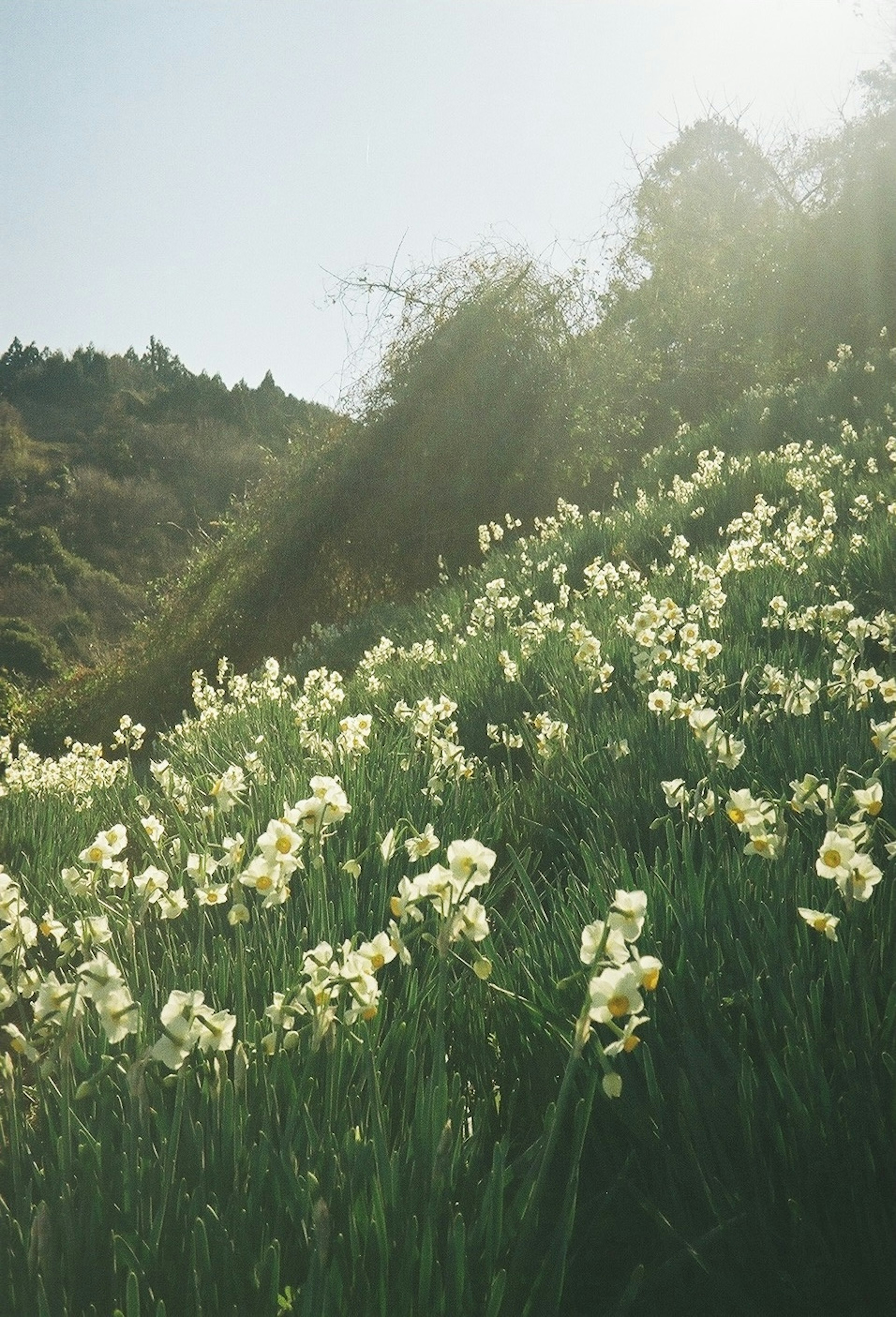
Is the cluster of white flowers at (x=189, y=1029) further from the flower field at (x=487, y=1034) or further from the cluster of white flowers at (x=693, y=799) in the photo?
the cluster of white flowers at (x=693, y=799)

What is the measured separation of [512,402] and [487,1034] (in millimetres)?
10013

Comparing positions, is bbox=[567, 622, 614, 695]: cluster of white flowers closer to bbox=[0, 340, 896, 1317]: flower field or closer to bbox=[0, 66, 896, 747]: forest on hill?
bbox=[0, 340, 896, 1317]: flower field

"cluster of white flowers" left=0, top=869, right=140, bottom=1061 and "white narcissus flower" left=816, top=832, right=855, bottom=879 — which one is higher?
"cluster of white flowers" left=0, top=869, right=140, bottom=1061

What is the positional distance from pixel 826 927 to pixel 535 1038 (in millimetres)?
530

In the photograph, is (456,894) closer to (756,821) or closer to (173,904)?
(756,821)

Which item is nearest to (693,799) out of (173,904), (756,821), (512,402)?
(756,821)

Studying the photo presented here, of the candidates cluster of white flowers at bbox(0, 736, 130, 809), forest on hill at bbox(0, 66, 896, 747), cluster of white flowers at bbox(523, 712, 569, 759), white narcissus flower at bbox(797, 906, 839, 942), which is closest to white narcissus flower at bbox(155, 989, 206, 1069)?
white narcissus flower at bbox(797, 906, 839, 942)

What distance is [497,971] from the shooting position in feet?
5.80

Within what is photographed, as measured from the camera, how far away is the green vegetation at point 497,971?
120 centimetres

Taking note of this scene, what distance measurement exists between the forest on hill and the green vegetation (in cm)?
443

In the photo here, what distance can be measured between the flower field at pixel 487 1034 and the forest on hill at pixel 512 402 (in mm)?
5602

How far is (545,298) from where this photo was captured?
37.8 feet

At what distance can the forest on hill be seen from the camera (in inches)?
436

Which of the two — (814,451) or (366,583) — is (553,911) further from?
(366,583)
